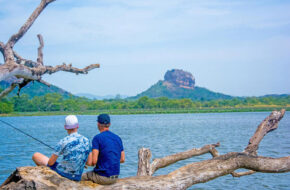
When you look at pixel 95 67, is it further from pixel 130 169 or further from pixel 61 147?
pixel 130 169

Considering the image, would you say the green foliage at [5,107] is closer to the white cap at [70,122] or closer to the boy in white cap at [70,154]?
the boy in white cap at [70,154]

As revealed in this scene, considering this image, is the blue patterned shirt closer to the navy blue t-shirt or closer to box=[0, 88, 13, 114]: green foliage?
the navy blue t-shirt

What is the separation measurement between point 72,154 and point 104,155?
1.44 feet

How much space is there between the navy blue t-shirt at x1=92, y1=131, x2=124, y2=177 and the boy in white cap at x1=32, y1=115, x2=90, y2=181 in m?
0.17

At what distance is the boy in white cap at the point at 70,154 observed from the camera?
468 cm

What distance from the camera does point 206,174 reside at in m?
5.57

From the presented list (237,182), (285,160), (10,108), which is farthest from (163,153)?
(10,108)

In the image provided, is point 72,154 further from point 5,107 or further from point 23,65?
point 5,107

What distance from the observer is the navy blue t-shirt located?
4898 mm

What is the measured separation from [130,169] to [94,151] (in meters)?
11.5

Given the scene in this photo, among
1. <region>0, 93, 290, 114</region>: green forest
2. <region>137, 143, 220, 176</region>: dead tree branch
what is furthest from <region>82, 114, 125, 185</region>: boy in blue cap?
<region>0, 93, 290, 114</region>: green forest

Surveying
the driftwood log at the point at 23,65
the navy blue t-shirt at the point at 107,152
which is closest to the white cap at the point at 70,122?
the navy blue t-shirt at the point at 107,152

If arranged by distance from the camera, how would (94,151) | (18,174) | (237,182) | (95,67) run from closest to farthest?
(18,174), (94,151), (95,67), (237,182)

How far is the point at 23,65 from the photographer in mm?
6043
